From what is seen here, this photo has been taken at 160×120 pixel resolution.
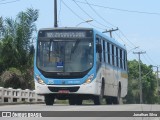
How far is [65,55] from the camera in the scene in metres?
23.2

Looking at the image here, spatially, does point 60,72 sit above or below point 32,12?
below

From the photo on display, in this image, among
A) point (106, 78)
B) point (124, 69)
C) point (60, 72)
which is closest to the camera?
point (60, 72)

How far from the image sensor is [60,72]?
75.9ft

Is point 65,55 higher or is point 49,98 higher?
point 65,55

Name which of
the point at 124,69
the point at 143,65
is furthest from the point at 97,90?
the point at 143,65

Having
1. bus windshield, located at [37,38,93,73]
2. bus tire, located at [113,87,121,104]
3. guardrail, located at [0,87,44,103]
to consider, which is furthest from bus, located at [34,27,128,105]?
guardrail, located at [0,87,44,103]

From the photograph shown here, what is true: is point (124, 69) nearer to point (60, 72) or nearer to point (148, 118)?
point (60, 72)

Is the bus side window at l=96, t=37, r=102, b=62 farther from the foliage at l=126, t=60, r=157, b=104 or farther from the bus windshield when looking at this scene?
the foliage at l=126, t=60, r=157, b=104

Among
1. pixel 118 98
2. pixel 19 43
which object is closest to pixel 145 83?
pixel 19 43

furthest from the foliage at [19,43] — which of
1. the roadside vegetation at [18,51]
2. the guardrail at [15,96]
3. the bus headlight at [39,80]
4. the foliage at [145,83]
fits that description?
the foliage at [145,83]

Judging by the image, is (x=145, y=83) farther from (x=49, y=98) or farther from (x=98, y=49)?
(x=98, y=49)

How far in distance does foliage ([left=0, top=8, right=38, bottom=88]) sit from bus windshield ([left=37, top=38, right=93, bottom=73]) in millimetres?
22454

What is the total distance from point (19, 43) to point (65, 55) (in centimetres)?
2557

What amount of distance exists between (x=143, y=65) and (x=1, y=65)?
72740 mm
